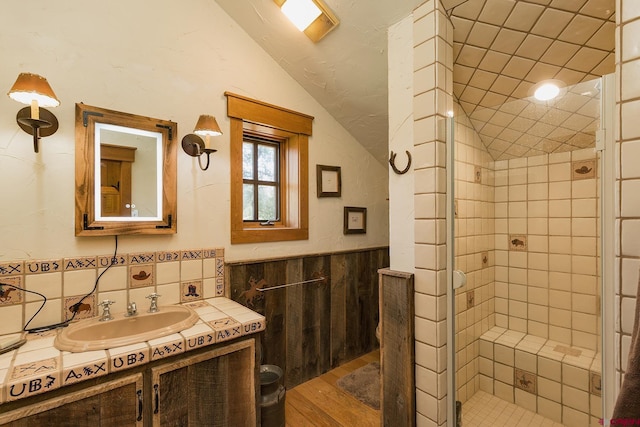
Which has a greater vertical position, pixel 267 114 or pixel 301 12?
pixel 301 12

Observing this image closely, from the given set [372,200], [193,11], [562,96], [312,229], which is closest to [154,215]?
[312,229]

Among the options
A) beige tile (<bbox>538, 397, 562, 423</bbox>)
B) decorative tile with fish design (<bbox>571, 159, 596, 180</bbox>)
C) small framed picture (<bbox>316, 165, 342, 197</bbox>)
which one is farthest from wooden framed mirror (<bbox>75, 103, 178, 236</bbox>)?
beige tile (<bbox>538, 397, 562, 423</bbox>)

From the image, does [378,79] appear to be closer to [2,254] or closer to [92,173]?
[92,173]

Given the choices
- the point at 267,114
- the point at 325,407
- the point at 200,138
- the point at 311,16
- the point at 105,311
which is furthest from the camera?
the point at 267,114

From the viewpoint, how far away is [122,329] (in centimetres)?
131

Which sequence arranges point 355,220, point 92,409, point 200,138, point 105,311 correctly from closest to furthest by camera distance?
point 92,409 < point 105,311 < point 200,138 < point 355,220

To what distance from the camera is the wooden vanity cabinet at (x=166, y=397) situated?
2.93 ft

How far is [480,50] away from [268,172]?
1.42 m

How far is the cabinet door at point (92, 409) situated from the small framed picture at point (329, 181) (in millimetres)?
1522

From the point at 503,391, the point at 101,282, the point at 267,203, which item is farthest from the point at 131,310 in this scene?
the point at 503,391

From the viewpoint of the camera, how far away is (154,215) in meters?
1.50

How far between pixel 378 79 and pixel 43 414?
2.02 m

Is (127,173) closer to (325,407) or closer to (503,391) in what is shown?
(325,407)

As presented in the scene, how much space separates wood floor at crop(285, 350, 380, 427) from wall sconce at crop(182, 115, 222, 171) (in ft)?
5.08
